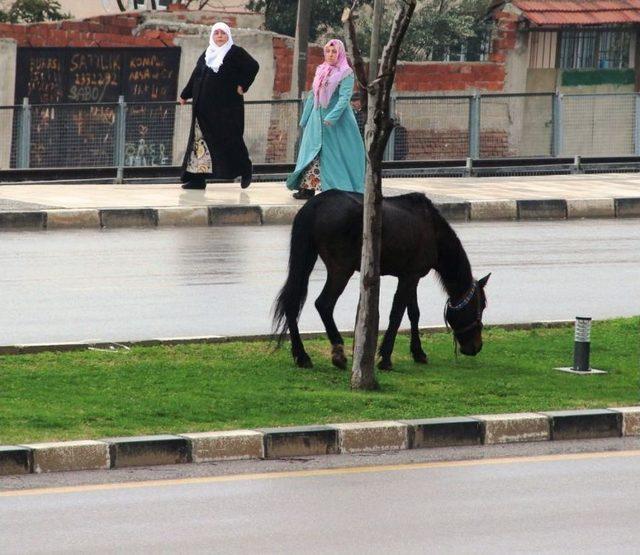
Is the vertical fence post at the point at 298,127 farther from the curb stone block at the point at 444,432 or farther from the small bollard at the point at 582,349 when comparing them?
the curb stone block at the point at 444,432

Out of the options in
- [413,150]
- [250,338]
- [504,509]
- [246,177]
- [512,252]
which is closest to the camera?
[504,509]

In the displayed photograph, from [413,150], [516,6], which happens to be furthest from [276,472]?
[516,6]

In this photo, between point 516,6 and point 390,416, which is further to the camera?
point 516,6

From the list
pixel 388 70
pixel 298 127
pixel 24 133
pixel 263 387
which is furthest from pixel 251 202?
pixel 263 387

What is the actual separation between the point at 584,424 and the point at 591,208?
12.5m

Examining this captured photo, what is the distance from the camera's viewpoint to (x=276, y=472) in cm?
914

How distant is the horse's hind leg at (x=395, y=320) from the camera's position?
1172cm

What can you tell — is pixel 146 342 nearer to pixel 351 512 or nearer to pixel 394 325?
pixel 394 325

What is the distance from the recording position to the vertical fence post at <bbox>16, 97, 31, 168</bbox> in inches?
896

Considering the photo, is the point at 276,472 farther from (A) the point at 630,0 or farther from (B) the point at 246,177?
(A) the point at 630,0

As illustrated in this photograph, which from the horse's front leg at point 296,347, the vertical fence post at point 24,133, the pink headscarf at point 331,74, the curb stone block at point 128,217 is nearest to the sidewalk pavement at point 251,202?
the curb stone block at point 128,217

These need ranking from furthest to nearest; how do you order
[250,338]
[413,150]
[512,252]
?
1. [413,150]
2. [512,252]
3. [250,338]

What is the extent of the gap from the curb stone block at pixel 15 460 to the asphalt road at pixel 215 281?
12.6 feet

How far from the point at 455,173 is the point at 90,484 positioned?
18057mm
